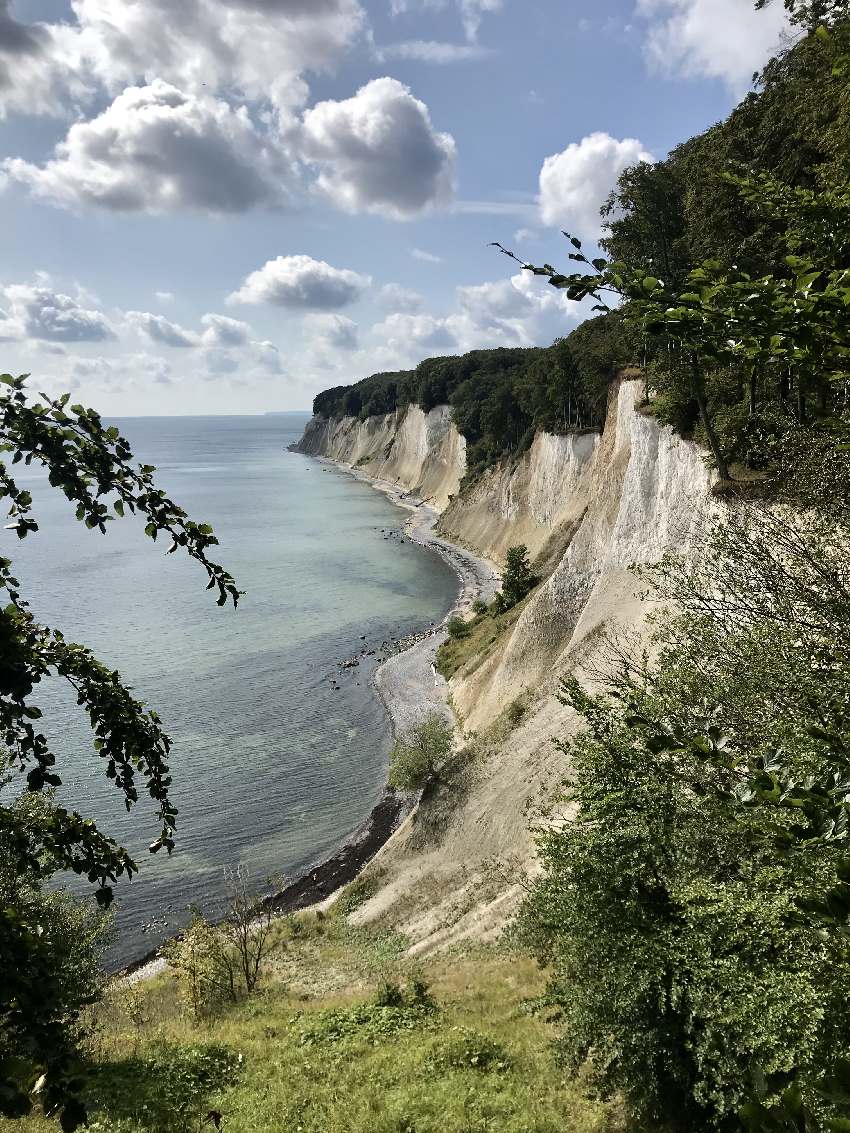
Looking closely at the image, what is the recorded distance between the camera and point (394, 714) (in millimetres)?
43469

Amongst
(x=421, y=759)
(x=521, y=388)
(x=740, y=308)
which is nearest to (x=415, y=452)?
(x=521, y=388)

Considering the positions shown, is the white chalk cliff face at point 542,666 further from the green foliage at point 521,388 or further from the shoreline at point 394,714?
the green foliage at point 521,388

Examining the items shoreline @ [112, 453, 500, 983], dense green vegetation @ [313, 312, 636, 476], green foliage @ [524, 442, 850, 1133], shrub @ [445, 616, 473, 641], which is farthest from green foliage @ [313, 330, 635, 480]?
shrub @ [445, 616, 473, 641]

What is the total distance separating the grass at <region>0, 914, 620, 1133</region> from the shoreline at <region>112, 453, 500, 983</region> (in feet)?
26.6

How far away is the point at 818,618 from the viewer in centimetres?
1259

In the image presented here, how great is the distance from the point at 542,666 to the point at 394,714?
12.2m

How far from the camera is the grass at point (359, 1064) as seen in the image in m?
10.7

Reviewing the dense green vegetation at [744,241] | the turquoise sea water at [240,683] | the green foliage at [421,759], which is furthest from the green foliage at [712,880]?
the turquoise sea water at [240,683]

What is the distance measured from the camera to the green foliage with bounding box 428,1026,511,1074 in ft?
41.4

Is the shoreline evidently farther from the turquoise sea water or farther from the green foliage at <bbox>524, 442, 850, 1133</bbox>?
the green foliage at <bbox>524, 442, 850, 1133</bbox>

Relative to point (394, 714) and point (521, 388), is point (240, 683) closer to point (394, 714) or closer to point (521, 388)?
point (394, 714)

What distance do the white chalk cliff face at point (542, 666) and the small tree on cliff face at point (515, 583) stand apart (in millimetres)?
2101

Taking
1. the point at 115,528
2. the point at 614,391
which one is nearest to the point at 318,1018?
the point at 614,391

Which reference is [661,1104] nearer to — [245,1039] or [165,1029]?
[245,1039]
